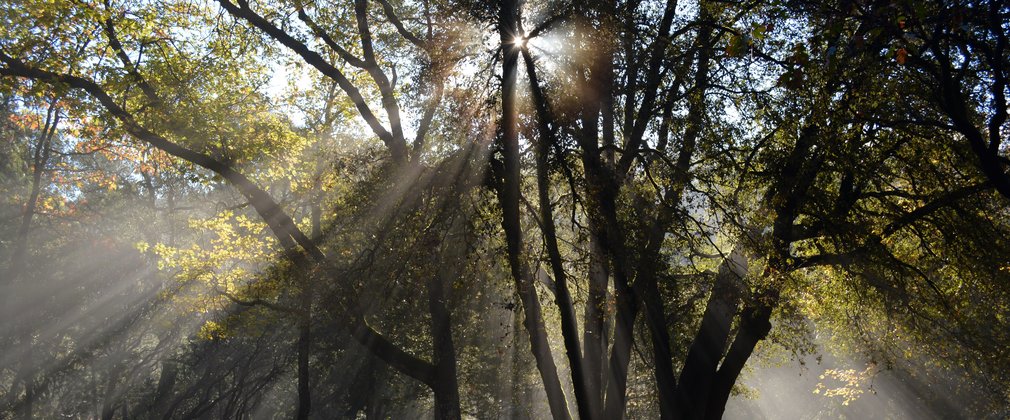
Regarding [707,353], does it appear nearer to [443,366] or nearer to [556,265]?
[556,265]

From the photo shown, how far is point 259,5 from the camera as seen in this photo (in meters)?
13.2

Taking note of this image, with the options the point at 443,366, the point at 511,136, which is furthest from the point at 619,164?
the point at 443,366

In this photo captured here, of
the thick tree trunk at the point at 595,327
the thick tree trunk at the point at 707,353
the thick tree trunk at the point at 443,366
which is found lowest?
the thick tree trunk at the point at 707,353

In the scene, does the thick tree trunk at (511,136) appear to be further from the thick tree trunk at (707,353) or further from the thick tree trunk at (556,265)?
the thick tree trunk at (707,353)

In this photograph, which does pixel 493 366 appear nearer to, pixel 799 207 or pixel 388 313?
pixel 388 313

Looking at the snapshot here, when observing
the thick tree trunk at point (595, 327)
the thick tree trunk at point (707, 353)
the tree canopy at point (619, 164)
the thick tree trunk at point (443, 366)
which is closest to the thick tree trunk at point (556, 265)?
the tree canopy at point (619, 164)

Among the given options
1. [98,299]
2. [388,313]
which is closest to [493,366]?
[388,313]

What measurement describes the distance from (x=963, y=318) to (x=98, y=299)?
142ft

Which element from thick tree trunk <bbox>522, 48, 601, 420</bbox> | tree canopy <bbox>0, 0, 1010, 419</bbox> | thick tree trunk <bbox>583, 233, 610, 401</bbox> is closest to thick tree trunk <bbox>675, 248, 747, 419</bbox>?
tree canopy <bbox>0, 0, 1010, 419</bbox>

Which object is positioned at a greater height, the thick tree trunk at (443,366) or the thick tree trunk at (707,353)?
the thick tree trunk at (443,366)

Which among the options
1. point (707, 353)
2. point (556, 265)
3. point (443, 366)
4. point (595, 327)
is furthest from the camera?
point (443, 366)

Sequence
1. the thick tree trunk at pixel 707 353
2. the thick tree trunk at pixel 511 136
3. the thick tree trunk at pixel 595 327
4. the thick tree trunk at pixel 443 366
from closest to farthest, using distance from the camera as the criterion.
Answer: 1. the thick tree trunk at pixel 511 136
2. the thick tree trunk at pixel 707 353
3. the thick tree trunk at pixel 595 327
4. the thick tree trunk at pixel 443 366

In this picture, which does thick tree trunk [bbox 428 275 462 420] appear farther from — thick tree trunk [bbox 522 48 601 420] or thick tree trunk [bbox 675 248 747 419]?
thick tree trunk [bbox 675 248 747 419]

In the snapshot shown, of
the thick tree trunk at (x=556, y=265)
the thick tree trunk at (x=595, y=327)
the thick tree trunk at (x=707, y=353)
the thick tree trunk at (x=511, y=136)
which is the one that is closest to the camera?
the thick tree trunk at (x=511, y=136)
